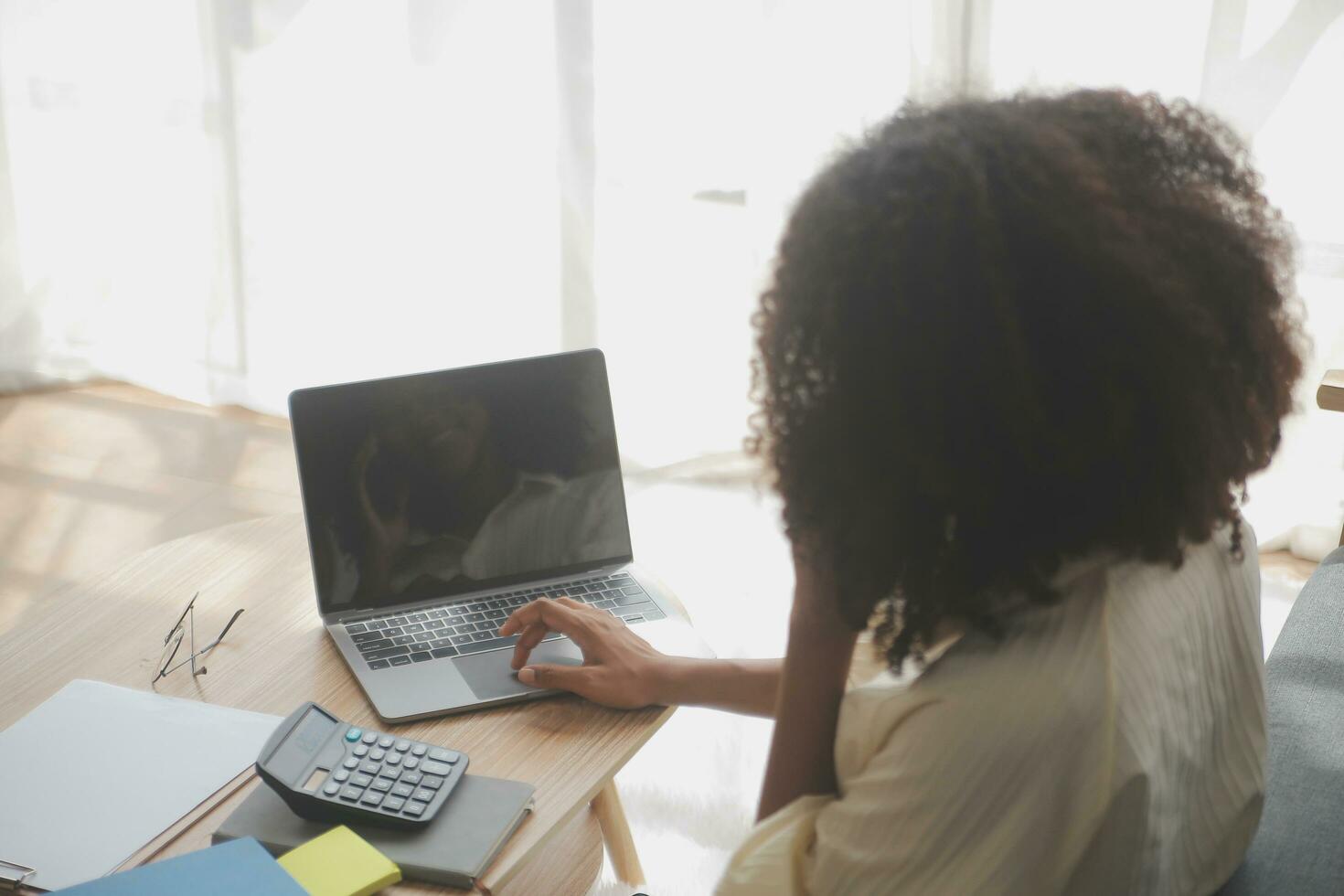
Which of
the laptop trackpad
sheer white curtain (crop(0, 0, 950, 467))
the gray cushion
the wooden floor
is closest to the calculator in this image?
the laptop trackpad

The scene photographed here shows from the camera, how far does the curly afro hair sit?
0.71m

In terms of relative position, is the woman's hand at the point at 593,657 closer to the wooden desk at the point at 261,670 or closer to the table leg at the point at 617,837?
the wooden desk at the point at 261,670

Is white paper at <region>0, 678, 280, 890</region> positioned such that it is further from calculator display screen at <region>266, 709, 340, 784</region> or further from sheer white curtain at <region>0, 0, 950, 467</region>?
sheer white curtain at <region>0, 0, 950, 467</region>

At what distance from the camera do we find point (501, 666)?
117 centimetres

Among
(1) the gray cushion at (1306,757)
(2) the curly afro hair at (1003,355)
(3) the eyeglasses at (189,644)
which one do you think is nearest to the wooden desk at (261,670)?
(3) the eyeglasses at (189,644)

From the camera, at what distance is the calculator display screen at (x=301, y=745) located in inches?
37.0

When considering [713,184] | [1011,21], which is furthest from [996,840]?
[713,184]

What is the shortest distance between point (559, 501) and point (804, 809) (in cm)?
52

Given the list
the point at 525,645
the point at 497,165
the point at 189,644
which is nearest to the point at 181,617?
the point at 189,644

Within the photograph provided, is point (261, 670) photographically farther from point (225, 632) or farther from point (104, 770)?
point (104, 770)

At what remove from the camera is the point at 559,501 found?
1.31 m

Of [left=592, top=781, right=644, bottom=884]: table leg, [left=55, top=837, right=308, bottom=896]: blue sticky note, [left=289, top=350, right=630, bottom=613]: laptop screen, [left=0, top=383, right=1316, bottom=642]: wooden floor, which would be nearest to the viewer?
[left=55, top=837, right=308, bottom=896]: blue sticky note

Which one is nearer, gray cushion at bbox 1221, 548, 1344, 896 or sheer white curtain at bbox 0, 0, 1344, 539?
gray cushion at bbox 1221, 548, 1344, 896

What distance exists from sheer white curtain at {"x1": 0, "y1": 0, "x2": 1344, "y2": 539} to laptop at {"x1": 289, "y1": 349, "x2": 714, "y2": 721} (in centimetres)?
124
